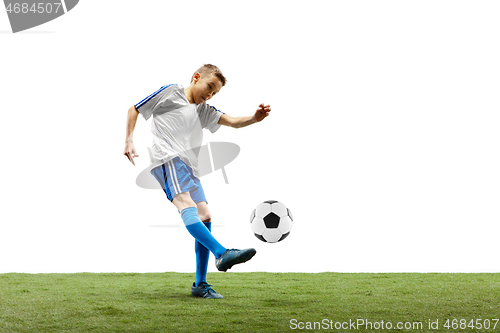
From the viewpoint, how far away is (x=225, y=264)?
332 centimetres

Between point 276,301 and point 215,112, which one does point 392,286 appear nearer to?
point 276,301

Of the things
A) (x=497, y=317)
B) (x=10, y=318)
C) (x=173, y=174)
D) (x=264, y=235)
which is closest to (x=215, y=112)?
(x=173, y=174)

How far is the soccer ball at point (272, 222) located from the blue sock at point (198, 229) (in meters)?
1.40

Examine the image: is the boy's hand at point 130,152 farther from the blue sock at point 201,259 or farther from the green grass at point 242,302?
the green grass at point 242,302

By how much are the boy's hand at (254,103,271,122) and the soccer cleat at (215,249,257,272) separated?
1190mm

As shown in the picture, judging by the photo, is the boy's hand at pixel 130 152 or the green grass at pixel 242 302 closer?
the green grass at pixel 242 302

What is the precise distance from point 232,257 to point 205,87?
1.42 metres

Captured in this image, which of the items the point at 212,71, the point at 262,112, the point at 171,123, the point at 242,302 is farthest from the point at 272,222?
the point at 212,71

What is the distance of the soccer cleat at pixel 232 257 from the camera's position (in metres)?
3.25

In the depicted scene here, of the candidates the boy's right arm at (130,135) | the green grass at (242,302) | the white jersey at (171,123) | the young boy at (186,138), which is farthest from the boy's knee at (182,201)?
the green grass at (242,302)

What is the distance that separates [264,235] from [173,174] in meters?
1.53

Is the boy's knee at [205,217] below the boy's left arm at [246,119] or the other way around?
below

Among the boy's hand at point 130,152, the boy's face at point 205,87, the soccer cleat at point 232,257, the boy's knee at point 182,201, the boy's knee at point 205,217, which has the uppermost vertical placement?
the boy's face at point 205,87

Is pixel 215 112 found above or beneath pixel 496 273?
above
